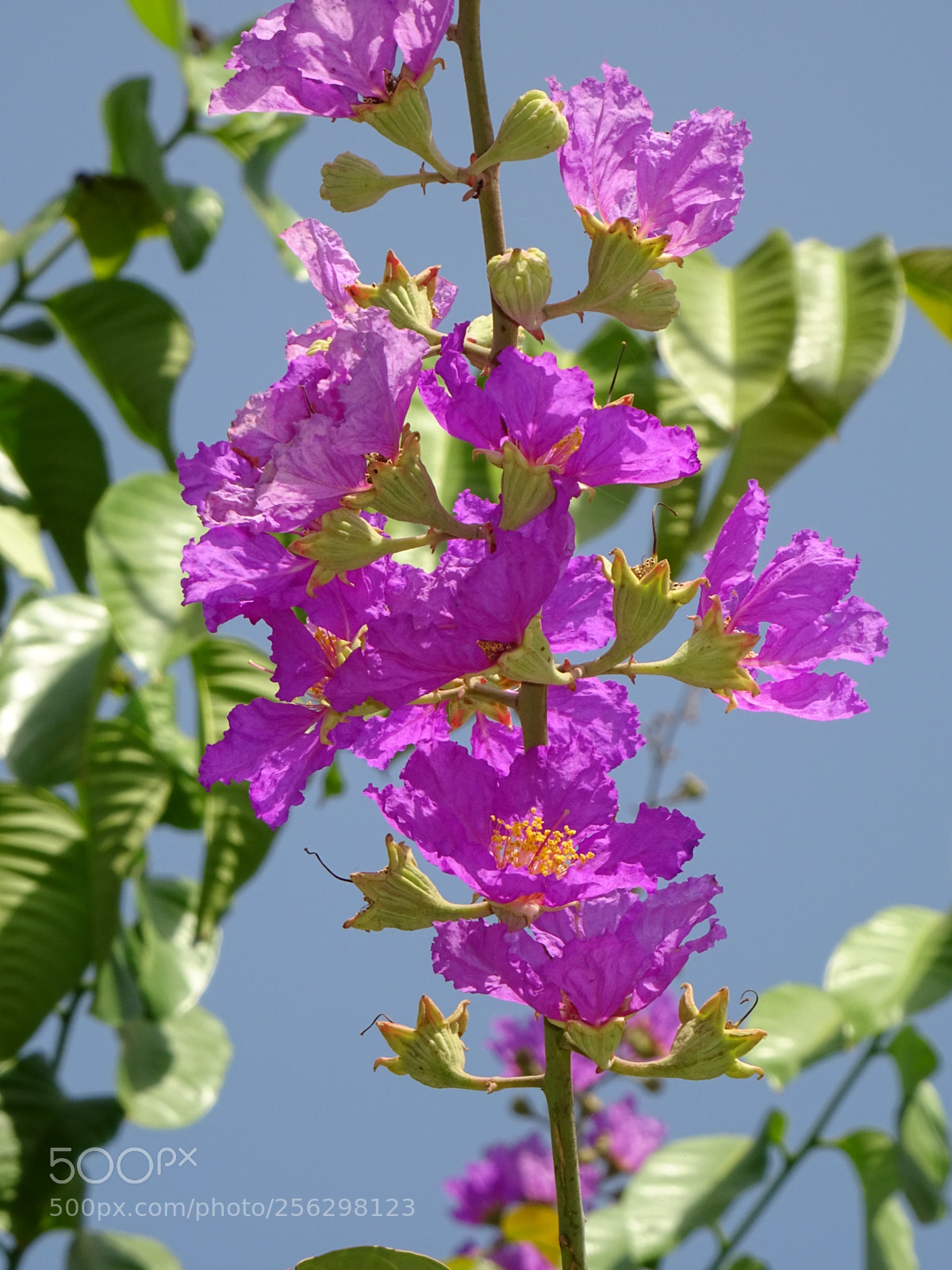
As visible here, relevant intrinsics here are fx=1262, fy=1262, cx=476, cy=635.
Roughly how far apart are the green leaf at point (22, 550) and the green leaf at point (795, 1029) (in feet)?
2.74

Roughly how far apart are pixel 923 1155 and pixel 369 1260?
0.97 meters

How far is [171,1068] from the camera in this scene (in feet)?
4.65

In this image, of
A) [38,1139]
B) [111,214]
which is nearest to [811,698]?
[38,1139]

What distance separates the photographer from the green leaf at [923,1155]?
1.21 metres

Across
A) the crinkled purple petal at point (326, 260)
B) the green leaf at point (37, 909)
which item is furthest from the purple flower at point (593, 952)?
the green leaf at point (37, 909)

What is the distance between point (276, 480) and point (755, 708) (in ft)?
0.73

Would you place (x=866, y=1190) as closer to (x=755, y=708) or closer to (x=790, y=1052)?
(x=790, y=1052)

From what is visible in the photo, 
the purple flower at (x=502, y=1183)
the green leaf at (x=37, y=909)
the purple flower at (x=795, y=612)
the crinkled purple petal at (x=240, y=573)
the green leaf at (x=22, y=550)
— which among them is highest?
the purple flower at (x=795, y=612)

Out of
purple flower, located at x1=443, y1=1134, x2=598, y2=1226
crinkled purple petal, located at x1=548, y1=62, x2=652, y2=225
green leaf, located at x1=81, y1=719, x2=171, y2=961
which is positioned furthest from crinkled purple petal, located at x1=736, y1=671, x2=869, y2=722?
purple flower, located at x1=443, y1=1134, x2=598, y2=1226

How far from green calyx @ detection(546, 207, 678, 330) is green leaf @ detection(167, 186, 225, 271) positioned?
3.41 ft

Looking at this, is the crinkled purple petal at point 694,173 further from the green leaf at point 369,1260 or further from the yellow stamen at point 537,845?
the green leaf at point 369,1260

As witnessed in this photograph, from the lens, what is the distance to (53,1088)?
4.50 ft

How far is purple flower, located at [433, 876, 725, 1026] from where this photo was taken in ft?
1.54

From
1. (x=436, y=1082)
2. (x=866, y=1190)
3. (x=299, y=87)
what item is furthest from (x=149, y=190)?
(x=866, y=1190)
